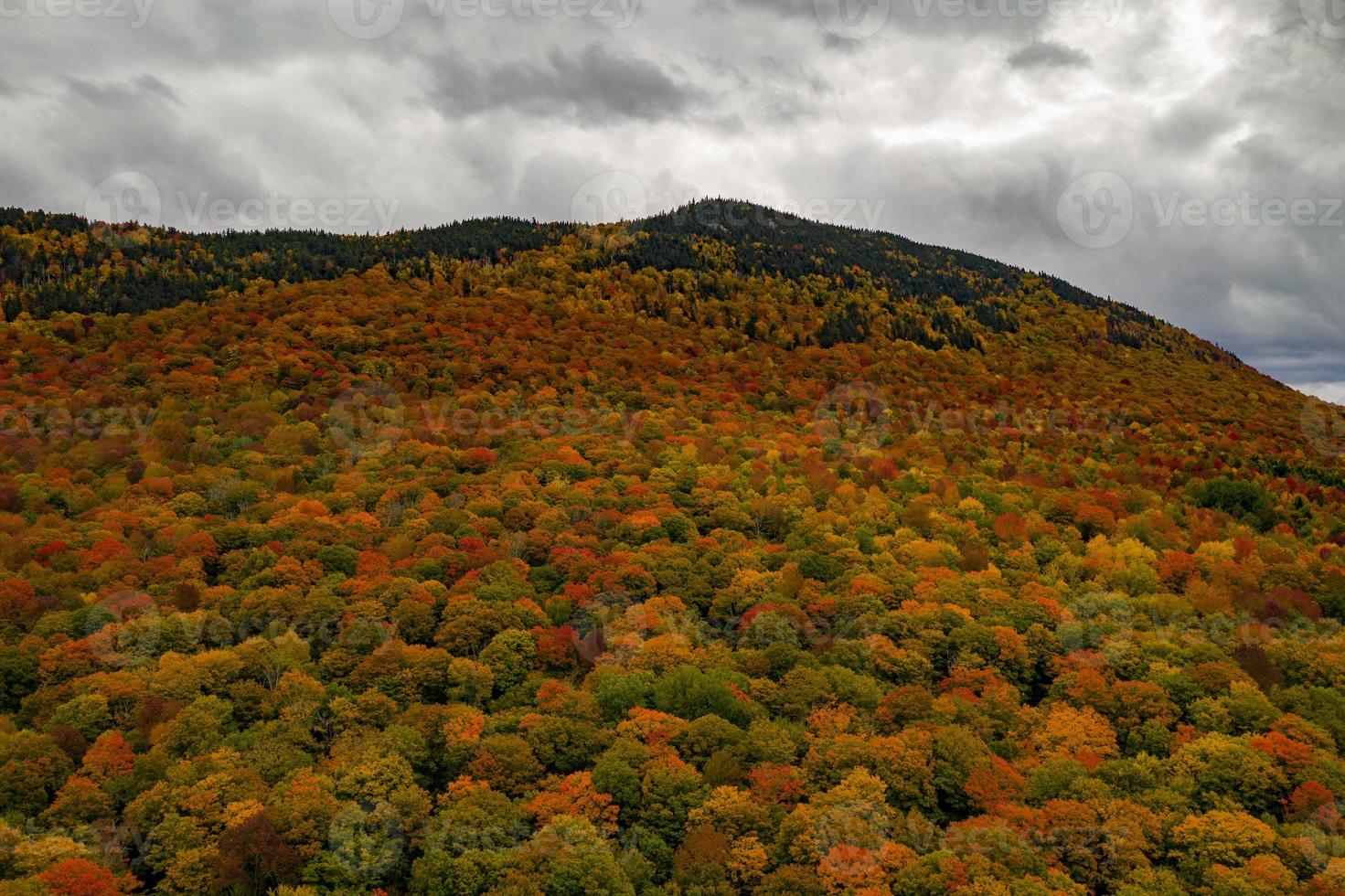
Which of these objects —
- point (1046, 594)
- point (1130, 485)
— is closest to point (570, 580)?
point (1046, 594)

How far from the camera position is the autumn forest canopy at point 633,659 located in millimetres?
43031

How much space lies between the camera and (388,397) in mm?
137000

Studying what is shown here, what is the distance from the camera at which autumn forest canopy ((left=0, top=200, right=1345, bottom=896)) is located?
43.0m

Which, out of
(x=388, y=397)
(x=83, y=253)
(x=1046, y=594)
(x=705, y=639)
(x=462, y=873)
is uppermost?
(x=83, y=253)

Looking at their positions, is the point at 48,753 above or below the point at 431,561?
below

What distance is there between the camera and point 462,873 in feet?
135

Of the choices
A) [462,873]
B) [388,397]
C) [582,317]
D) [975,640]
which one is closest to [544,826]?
[462,873]

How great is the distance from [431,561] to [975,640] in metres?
50.6

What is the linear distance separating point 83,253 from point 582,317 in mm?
127391

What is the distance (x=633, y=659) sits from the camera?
2406 inches

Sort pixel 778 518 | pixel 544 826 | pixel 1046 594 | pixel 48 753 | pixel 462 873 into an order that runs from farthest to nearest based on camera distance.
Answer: pixel 778 518
pixel 1046 594
pixel 48 753
pixel 544 826
pixel 462 873

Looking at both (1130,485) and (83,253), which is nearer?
(1130,485)

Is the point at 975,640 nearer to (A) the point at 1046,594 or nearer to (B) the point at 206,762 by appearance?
(A) the point at 1046,594

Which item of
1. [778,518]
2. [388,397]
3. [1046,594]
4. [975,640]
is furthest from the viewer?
[388,397]
